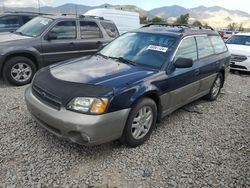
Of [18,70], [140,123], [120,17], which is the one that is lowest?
[18,70]

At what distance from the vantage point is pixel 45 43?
248 inches

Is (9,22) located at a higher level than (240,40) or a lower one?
higher

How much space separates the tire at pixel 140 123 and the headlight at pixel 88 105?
19.0 inches

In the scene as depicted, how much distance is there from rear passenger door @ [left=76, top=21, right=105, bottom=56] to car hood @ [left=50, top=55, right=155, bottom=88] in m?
2.95

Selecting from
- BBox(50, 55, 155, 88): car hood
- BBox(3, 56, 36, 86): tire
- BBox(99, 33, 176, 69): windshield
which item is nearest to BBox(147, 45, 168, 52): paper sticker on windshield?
BBox(99, 33, 176, 69): windshield

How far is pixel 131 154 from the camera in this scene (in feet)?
11.3

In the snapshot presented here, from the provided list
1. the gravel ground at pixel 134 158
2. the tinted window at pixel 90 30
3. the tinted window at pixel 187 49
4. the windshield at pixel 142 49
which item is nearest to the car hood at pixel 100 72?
the windshield at pixel 142 49

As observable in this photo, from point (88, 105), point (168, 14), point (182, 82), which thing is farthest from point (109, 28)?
point (168, 14)

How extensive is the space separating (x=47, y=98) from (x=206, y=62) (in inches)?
125

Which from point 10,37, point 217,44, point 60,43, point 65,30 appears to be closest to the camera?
point 217,44

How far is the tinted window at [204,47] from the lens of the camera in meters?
4.87

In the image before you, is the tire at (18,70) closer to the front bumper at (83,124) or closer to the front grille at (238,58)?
the front bumper at (83,124)

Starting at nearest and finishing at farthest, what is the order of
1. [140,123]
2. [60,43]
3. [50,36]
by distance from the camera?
[140,123], [50,36], [60,43]

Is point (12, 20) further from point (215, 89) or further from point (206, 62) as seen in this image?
point (215, 89)
